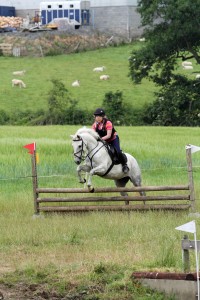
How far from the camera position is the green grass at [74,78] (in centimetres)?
5669

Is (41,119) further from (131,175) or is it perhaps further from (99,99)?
(131,175)

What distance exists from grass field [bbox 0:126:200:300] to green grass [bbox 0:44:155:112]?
25776mm

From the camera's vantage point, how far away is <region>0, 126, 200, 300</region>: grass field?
14742 mm

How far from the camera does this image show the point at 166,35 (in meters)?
51.3

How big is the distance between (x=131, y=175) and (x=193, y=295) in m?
8.70

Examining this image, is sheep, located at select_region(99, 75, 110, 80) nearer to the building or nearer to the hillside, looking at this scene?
the hillside

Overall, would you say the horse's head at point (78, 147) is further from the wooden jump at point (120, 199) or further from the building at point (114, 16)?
the building at point (114, 16)

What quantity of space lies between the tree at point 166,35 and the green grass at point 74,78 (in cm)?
310

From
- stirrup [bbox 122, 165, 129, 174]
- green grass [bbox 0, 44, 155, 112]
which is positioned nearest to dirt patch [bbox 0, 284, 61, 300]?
stirrup [bbox 122, 165, 129, 174]

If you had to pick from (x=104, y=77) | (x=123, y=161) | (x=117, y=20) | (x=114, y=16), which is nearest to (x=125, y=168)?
(x=123, y=161)

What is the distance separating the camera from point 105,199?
2122 cm

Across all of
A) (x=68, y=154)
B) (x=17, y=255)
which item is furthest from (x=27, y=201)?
(x=68, y=154)

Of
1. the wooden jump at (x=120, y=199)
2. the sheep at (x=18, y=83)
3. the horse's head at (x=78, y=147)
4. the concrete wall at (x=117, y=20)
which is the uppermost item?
the horse's head at (x=78, y=147)

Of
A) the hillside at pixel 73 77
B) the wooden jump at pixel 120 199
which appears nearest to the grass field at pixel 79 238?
the wooden jump at pixel 120 199
